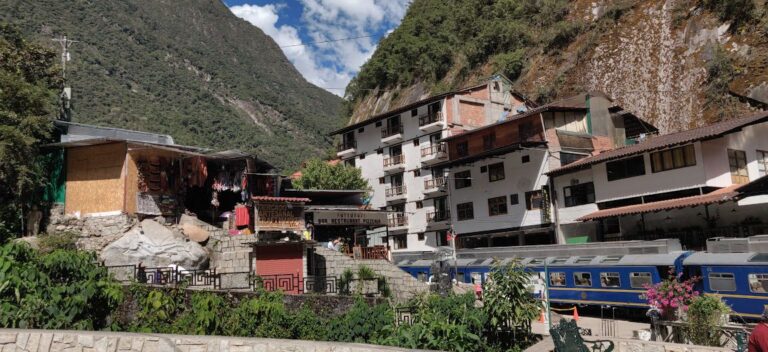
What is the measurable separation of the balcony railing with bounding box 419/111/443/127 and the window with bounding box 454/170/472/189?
5.50 metres

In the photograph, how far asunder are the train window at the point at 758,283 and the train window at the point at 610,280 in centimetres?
511

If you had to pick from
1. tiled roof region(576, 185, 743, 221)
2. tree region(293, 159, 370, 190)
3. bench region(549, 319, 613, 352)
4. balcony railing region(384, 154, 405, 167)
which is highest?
balcony railing region(384, 154, 405, 167)

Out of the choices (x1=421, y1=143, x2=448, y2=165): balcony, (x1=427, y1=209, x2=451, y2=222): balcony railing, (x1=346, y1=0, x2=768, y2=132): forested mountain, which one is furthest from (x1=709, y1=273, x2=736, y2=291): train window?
(x1=421, y1=143, x2=448, y2=165): balcony

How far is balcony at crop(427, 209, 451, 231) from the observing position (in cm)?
4360

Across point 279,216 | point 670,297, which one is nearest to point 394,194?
point 279,216

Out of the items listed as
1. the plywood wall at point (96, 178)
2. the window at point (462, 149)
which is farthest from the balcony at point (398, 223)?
the plywood wall at point (96, 178)

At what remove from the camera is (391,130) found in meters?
49.3

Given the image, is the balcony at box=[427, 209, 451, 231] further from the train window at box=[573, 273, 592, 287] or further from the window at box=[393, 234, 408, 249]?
the train window at box=[573, 273, 592, 287]

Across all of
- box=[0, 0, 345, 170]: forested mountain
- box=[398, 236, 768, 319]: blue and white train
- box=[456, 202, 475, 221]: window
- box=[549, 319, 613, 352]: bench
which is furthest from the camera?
box=[0, 0, 345, 170]: forested mountain

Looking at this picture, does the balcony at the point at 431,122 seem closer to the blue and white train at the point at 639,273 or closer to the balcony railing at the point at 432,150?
the balcony railing at the point at 432,150

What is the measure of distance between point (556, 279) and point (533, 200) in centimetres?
1033

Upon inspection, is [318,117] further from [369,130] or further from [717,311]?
[717,311]

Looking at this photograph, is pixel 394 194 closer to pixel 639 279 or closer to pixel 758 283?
pixel 639 279

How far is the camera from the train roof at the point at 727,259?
19688 mm
